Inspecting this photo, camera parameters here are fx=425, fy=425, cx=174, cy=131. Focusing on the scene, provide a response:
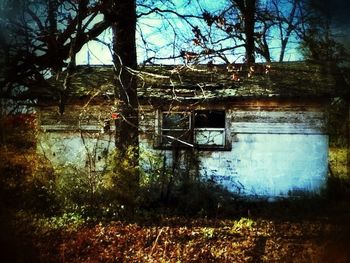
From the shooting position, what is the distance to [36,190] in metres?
11.6

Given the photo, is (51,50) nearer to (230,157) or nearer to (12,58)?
(12,58)

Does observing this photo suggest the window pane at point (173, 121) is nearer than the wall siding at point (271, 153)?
No

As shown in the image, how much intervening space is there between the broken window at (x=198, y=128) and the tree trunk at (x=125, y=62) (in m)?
2.45

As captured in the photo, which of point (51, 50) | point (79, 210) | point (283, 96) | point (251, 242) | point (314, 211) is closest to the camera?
point (51, 50)

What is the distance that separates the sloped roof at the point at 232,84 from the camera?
45.2 ft

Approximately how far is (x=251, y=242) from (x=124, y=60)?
6.48m

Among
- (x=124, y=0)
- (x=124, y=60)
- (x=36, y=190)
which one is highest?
(x=124, y=0)

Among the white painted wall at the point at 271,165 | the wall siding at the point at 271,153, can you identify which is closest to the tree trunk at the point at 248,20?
the wall siding at the point at 271,153

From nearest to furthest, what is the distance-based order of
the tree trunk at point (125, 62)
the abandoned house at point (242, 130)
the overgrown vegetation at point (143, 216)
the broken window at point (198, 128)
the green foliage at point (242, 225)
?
the overgrown vegetation at point (143, 216)
the green foliage at point (242, 225)
the tree trunk at point (125, 62)
the abandoned house at point (242, 130)
the broken window at point (198, 128)

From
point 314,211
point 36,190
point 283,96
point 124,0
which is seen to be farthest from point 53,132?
point 314,211

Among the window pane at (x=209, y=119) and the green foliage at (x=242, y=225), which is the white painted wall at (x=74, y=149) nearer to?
the window pane at (x=209, y=119)

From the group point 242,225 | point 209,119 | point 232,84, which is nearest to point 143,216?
point 242,225

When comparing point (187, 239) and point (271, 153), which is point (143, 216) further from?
point (271, 153)

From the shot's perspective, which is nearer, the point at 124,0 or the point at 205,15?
the point at 205,15
